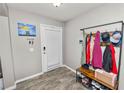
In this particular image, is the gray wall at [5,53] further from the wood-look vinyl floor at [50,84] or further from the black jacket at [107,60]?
the black jacket at [107,60]

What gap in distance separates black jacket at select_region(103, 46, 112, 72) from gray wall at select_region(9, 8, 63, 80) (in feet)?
6.77

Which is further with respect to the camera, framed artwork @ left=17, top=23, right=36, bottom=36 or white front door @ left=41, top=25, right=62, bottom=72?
white front door @ left=41, top=25, right=62, bottom=72

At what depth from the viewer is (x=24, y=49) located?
7.72 ft

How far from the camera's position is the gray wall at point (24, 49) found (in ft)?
7.05

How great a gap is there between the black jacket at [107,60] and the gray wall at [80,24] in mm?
228

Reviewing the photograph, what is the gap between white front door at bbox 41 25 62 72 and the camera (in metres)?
2.83

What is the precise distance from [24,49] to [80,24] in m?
2.01

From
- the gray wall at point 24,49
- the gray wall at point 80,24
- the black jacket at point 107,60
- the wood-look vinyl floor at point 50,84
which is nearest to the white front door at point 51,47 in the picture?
the gray wall at point 24,49

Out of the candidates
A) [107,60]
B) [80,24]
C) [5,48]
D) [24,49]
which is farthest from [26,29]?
[107,60]

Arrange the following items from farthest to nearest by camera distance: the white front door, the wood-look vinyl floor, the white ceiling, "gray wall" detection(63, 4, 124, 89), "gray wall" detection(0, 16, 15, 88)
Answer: the white front door < the wood-look vinyl floor < the white ceiling < "gray wall" detection(0, 16, 15, 88) < "gray wall" detection(63, 4, 124, 89)

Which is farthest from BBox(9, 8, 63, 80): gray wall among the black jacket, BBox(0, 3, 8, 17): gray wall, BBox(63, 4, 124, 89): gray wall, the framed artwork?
the black jacket

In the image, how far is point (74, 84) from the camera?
2.21 m

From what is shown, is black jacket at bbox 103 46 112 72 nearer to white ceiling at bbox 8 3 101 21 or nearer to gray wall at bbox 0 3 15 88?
white ceiling at bbox 8 3 101 21

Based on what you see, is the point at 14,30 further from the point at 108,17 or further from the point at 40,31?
the point at 108,17
